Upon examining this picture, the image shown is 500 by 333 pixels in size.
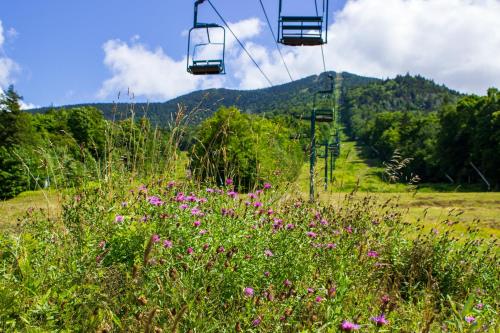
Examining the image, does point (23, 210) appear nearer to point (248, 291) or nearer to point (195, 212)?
point (195, 212)

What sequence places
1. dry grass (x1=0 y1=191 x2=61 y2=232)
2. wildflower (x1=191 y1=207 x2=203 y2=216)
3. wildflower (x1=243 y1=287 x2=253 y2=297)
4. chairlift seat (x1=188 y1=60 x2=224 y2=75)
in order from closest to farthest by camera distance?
1. wildflower (x1=243 y1=287 x2=253 y2=297)
2. wildflower (x1=191 y1=207 x2=203 y2=216)
3. dry grass (x1=0 y1=191 x2=61 y2=232)
4. chairlift seat (x1=188 y1=60 x2=224 y2=75)

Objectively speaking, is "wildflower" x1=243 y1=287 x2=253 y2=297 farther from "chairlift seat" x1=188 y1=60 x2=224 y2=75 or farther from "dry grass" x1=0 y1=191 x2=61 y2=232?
"chairlift seat" x1=188 y1=60 x2=224 y2=75

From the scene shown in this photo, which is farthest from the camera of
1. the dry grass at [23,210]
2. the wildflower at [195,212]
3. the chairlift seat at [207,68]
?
the chairlift seat at [207,68]

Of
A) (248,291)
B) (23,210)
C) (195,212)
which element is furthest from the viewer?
(23,210)

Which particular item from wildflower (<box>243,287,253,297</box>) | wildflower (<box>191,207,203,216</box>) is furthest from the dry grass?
wildflower (<box>243,287,253,297</box>)

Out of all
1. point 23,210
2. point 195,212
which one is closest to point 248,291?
point 195,212

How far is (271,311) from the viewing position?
252cm

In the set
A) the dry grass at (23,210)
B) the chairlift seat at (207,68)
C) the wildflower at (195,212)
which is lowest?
the dry grass at (23,210)

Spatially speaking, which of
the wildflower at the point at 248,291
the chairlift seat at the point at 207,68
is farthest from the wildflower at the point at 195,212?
the chairlift seat at the point at 207,68

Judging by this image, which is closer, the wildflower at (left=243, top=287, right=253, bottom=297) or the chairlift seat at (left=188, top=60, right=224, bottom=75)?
the wildflower at (left=243, top=287, right=253, bottom=297)

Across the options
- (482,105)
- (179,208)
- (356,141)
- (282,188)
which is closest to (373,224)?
(282,188)

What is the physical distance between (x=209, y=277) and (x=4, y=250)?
1.49m

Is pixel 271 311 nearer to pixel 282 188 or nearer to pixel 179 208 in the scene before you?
pixel 179 208

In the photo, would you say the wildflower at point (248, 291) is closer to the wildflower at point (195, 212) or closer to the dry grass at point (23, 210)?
the wildflower at point (195, 212)
